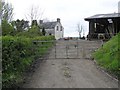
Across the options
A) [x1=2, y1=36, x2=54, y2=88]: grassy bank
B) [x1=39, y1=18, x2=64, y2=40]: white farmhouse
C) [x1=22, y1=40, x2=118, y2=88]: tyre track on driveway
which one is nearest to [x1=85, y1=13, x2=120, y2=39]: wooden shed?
[x1=22, y1=40, x2=118, y2=88]: tyre track on driveway

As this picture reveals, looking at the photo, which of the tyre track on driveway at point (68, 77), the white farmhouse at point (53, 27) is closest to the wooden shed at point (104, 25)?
the tyre track on driveway at point (68, 77)

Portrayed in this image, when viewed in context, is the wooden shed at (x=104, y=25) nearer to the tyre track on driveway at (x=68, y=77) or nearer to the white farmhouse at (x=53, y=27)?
the tyre track on driveway at (x=68, y=77)

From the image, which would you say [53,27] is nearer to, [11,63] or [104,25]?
[104,25]

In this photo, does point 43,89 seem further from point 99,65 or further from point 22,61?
point 99,65

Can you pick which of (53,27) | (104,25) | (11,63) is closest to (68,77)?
(11,63)

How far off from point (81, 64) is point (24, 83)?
6.45 meters

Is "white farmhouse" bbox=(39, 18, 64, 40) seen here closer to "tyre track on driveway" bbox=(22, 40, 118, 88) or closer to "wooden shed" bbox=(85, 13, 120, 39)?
"wooden shed" bbox=(85, 13, 120, 39)

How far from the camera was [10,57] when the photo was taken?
41.1ft

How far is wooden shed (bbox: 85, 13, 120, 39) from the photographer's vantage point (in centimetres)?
3632

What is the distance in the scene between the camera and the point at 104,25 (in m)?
39.0

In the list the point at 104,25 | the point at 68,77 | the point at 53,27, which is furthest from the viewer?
the point at 53,27

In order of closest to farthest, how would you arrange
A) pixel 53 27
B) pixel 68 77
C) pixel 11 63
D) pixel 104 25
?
1. pixel 11 63
2. pixel 68 77
3. pixel 104 25
4. pixel 53 27

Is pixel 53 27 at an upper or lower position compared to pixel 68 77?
upper

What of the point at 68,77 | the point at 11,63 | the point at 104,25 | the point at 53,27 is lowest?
the point at 68,77
